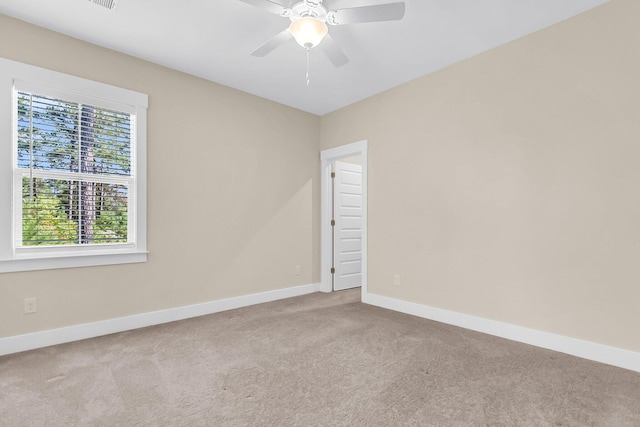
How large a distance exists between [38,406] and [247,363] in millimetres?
1216

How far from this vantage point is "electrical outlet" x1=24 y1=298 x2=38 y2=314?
8.52 feet

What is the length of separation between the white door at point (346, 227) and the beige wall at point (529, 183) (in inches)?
42.2

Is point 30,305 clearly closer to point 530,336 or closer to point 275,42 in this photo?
point 275,42

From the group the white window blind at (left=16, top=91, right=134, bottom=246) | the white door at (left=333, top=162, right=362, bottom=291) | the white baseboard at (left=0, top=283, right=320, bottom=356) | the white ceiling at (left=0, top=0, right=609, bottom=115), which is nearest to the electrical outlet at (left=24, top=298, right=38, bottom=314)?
the white baseboard at (left=0, top=283, right=320, bottom=356)

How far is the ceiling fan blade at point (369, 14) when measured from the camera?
1939mm

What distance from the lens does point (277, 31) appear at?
9.03ft

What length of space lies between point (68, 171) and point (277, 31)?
87.5 inches

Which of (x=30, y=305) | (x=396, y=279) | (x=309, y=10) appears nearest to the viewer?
(x=309, y=10)

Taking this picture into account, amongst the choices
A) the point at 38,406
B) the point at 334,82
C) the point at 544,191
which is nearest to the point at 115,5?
the point at 334,82

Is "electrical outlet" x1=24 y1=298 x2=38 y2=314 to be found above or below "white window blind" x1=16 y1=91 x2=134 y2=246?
below

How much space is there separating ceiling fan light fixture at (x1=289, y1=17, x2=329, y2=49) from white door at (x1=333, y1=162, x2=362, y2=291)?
9.03 feet

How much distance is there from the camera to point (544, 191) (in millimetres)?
Answer: 2695

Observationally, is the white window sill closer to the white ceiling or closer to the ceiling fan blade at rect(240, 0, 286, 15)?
the white ceiling

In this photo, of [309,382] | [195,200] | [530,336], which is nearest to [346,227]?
[195,200]
